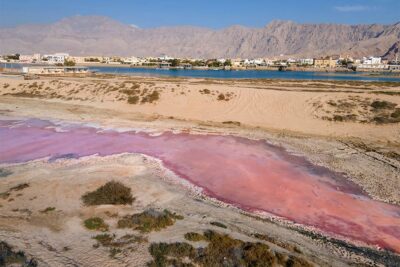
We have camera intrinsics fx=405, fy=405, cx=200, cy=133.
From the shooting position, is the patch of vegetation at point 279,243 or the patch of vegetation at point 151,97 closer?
the patch of vegetation at point 279,243

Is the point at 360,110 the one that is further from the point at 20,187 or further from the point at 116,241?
the point at 116,241

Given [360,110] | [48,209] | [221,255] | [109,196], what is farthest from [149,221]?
[360,110]

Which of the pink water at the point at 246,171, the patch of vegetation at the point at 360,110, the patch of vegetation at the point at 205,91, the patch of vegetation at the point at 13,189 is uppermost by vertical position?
the patch of vegetation at the point at 205,91

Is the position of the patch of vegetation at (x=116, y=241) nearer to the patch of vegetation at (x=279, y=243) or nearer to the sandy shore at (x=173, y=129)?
the sandy shore at (x=173, y=129)

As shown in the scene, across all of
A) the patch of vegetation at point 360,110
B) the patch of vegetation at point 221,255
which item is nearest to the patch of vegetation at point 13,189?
the patch of vegetation at point 221,255

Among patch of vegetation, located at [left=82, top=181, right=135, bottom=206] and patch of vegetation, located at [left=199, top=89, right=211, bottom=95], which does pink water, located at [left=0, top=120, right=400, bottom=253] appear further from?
patch of vegetation, located at [left=199, top=89, right=211, bottom=95]
